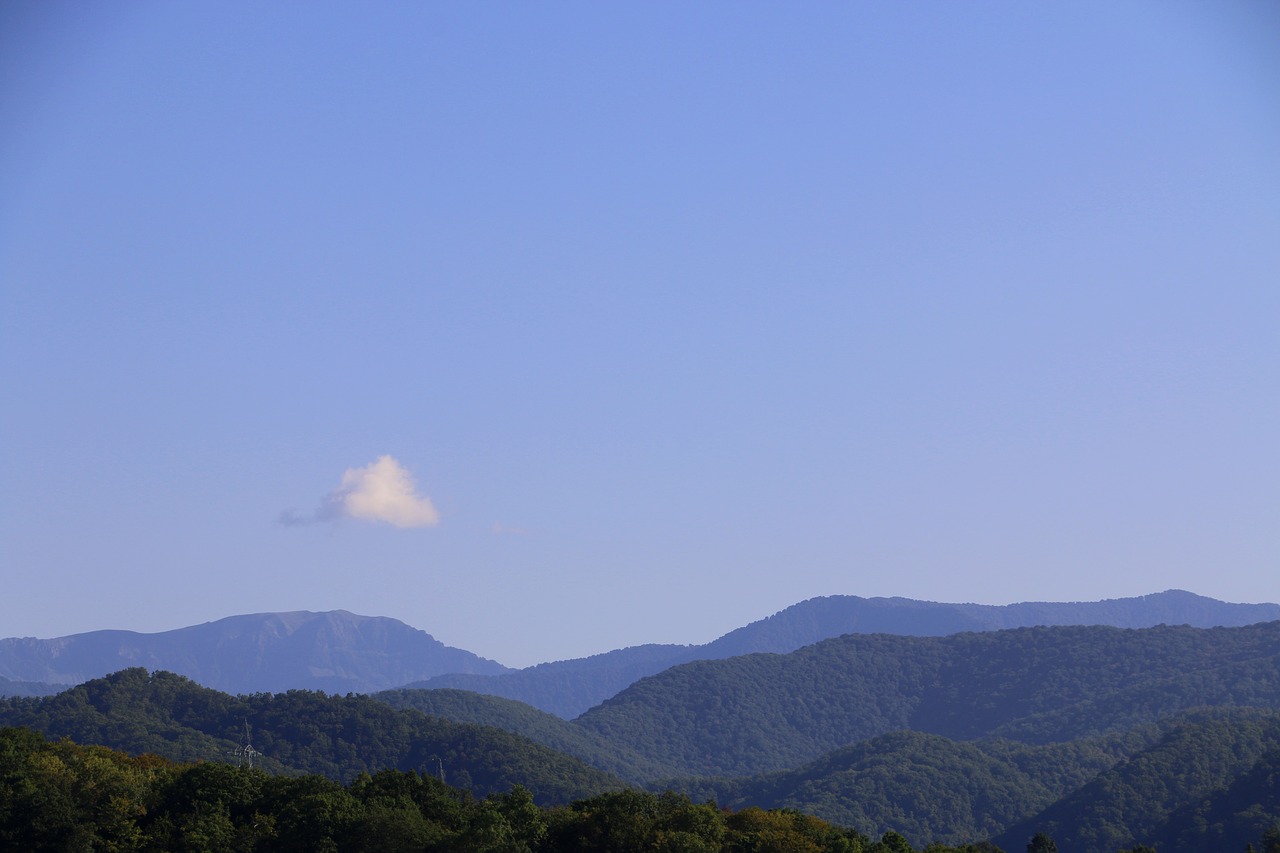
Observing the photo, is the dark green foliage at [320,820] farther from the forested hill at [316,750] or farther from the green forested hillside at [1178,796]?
the forested hill at [316,750]

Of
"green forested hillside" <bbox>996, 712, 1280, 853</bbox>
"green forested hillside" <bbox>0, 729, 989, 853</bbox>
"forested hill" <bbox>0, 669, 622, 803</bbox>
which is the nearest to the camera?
"green forested hillside" <bbox>0, 729, 989, 853</bbox>

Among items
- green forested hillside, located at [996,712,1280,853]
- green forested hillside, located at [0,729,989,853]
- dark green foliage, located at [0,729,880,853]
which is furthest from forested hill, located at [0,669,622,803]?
green forested hillside, located at [0,729,989,853]

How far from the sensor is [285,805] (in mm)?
72375

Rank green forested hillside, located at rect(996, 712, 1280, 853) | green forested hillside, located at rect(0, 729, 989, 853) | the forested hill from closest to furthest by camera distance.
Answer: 1. green forested hillside, located at rect(0, 729, 989, 853)
2. green forested hillside, located at rect(996, 712, 1280, 853)
3. the forested hill

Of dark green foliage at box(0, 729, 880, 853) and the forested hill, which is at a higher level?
the forested hill

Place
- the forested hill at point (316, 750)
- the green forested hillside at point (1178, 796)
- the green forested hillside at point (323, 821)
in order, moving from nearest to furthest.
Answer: the green forested hillside at point (323, 821) < the green forested hillside at point (1178, 796) < the forested hill at point (316, 750)

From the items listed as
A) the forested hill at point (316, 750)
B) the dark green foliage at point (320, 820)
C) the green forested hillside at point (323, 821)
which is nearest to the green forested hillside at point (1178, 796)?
the forested hill at point (316, 750)

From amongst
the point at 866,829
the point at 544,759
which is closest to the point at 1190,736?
the point at 866,829

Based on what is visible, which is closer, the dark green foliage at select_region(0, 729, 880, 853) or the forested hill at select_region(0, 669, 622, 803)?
the dark green foliage at select_region(0, 729, 880, 853)

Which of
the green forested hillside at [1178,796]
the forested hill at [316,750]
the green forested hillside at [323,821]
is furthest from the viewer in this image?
the forested hill at [316,750]

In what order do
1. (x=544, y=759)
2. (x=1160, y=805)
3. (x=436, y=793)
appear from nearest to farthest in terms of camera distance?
(x=436, y=793)
(x=1160, y=805)
(x=544, y=759)

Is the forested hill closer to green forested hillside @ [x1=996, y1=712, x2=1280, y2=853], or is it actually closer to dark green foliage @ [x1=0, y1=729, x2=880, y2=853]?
green forested hillside @ [x1=996, y1=712, x2=1280, y2=853]

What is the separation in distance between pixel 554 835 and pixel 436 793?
11592mm

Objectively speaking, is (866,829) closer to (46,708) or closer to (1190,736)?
(1190,736)
